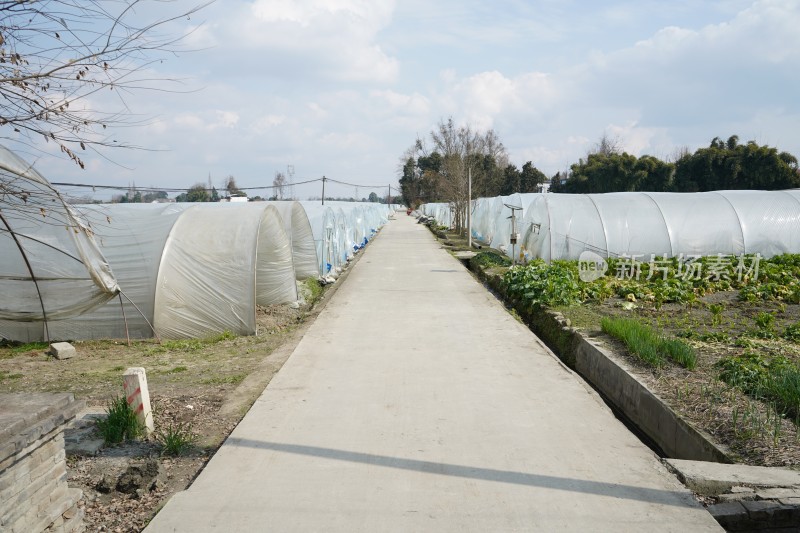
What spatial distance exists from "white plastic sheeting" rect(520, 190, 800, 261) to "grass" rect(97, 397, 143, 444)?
13732 mm

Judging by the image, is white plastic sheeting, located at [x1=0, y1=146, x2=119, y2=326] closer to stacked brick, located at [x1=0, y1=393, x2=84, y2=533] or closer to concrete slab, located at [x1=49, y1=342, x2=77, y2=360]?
concrete slab, located at [x1=49, y1=342, x2=77, y2=360]

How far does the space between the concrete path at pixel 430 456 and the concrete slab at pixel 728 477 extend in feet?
0.51

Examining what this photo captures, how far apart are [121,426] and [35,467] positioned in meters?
2.02

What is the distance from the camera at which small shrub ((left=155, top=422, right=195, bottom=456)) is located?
5074 mm

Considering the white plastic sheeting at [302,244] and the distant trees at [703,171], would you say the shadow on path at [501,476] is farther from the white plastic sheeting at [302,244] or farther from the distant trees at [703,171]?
the distant trees at [703,171]

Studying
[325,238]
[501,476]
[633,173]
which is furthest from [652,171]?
[501,476]

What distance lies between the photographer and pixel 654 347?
7520mm

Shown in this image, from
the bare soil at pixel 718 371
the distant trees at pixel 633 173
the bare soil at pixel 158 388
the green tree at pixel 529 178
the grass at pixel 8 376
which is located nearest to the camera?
the bare soil at pixel 158 388

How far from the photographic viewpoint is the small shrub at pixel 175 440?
5074 mm

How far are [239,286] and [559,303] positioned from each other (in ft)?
20.6

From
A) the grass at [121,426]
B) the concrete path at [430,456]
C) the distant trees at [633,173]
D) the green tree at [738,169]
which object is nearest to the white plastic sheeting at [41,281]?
the concrete path at [430,456]

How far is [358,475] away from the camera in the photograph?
14.7 ft

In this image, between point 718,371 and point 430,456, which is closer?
point 430,456

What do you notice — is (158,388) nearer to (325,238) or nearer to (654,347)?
(654,347)
